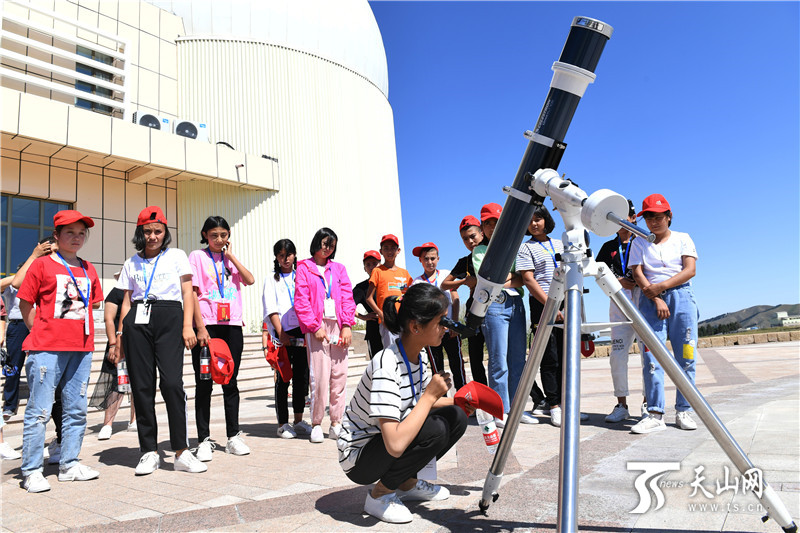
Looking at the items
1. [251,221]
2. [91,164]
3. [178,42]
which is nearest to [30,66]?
[91,164]

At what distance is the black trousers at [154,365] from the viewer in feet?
12.9

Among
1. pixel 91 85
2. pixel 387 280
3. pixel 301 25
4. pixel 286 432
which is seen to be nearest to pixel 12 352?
pixel 286 432

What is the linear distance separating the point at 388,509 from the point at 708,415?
4.68ft

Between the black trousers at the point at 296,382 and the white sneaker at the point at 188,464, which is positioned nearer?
the white sneaker at the point at 188,464

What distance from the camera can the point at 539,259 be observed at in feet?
15.9

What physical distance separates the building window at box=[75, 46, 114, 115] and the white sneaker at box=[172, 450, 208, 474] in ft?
A: 44.2

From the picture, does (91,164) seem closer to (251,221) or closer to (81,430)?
(251,221)

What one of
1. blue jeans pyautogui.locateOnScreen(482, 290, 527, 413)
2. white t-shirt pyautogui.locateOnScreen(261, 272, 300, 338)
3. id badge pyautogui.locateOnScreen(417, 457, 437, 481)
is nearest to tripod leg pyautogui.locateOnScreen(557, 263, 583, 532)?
id badge pyautogui.locateOnScreen(417, 457, 437, 481)

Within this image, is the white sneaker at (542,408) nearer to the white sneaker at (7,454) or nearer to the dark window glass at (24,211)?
the white sneaker at (7,454)

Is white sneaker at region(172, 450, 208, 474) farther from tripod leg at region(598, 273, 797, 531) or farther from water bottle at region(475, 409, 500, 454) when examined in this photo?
tripod leg at region(598, 273, 797, 531)

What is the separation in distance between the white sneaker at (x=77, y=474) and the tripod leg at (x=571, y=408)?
341 cm

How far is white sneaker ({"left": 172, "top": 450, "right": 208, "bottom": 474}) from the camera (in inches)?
151

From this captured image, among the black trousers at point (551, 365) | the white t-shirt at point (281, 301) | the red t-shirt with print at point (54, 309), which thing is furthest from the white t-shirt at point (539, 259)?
the red t-shirt with print at point (54, 309)

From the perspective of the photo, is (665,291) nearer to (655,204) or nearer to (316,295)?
(655,204)
